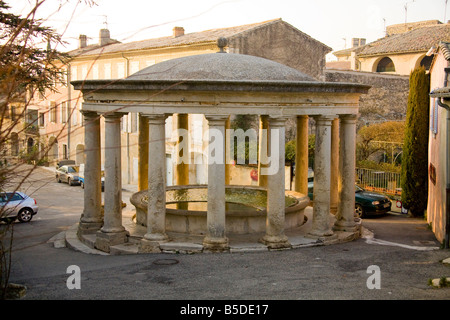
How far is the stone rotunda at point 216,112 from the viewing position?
1191cm

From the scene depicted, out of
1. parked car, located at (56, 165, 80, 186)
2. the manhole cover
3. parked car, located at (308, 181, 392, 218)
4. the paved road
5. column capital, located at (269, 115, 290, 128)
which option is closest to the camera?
the paved road

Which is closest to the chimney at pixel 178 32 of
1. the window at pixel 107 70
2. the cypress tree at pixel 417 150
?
the window at pixel 107 70

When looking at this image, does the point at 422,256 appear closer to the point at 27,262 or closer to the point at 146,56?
the point at 27,262

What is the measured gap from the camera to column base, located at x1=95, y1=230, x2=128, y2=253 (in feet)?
42.1

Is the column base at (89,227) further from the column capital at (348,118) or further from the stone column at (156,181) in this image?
the column capital at (348,118)

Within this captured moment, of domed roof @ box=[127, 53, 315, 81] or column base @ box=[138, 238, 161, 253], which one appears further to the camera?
domed roof @ box=[127, 53, 315, 81]

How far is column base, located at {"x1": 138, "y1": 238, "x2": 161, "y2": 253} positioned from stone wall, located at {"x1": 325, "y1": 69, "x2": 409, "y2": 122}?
27.1 m

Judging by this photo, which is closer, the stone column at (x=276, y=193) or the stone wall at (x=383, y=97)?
the stone column at (x=276, y=193)

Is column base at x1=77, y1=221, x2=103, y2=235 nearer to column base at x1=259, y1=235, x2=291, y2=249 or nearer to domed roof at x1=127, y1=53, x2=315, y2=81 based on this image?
domed roof at x1=127, y1=53, x2=315, y2=81

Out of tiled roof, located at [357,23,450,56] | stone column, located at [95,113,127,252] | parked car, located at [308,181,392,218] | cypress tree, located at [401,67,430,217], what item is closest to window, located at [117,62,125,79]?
tiled roof, located at [357,23,450,56]

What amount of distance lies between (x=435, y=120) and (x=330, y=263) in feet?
30.7

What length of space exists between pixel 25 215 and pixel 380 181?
16031 mm

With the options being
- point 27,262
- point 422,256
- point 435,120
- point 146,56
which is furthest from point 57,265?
point 146,56

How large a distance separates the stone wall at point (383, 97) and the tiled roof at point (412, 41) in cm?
254
